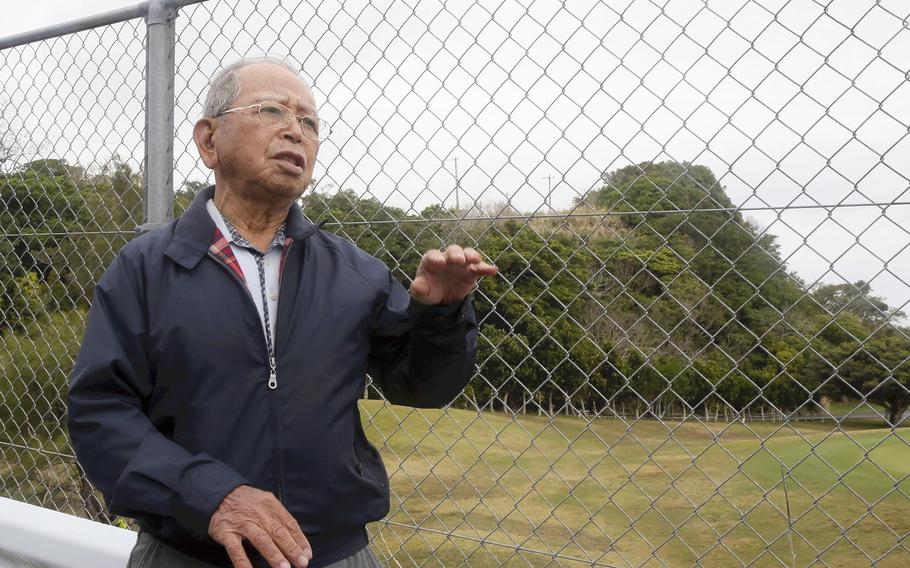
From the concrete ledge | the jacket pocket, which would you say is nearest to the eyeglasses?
the jacket pocket

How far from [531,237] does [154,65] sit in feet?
4.90

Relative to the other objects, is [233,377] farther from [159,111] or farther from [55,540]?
[55,540]

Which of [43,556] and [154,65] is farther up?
[154,65]

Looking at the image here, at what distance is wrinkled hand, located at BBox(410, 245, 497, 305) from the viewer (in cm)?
151

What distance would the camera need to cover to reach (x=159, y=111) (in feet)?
8.98

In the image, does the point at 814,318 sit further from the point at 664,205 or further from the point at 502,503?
the point at 502,503

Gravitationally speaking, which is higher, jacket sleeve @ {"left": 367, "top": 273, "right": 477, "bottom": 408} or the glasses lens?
the glasses lens

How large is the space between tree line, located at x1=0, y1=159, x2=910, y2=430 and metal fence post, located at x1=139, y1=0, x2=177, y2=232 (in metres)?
0.53

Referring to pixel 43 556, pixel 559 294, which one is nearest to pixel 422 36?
pixel 559 294

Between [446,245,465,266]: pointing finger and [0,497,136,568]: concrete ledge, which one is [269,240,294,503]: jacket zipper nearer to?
[446,245,465,266]: pointing finger

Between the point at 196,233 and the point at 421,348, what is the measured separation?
520 mm

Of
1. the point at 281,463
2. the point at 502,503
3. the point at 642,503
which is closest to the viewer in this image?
the point at 281,463

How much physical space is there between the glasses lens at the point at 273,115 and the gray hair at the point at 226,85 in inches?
2.9

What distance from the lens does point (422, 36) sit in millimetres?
2230
